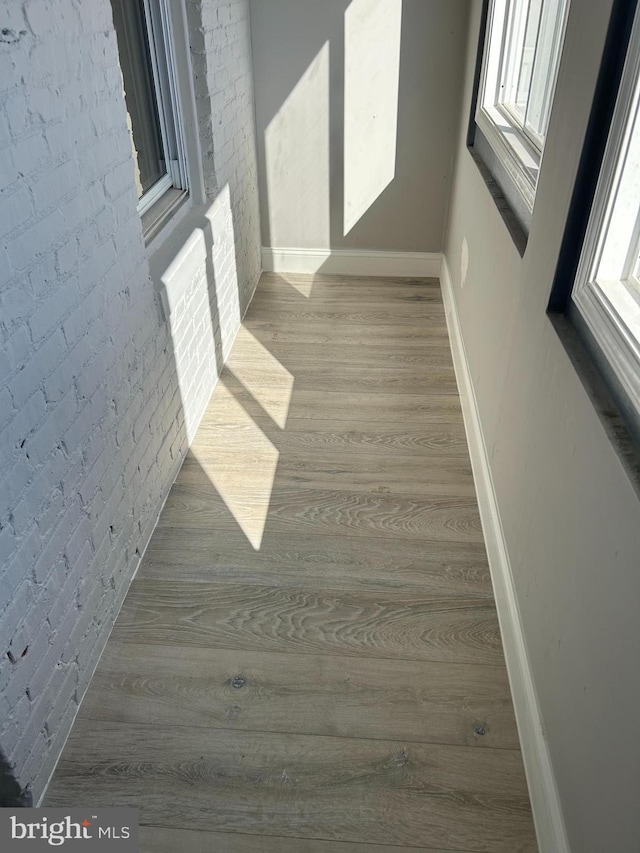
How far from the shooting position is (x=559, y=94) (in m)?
1.63

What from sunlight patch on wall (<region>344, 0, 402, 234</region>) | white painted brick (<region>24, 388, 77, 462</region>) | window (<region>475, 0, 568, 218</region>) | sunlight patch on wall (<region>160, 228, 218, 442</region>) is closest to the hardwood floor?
sunlight patch on wall (<region>160, 228, 218, 442</region>)

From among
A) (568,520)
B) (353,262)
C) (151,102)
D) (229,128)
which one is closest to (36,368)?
(568,520)

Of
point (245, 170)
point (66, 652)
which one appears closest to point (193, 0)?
point (245, 170)

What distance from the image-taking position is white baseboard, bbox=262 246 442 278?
3.96 meters

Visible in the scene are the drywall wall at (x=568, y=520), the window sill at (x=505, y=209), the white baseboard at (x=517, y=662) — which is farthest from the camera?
the window sill at (x=505, y=209)

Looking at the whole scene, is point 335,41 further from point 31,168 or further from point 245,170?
point 31,168

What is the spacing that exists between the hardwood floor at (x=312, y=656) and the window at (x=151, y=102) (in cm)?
91

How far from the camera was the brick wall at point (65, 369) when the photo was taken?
129 centimetres

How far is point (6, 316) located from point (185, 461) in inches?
51.0

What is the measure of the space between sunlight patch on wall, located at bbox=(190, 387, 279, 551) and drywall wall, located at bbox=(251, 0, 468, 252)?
1660 mm

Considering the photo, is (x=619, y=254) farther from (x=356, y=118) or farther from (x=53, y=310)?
(x=356, y=118)

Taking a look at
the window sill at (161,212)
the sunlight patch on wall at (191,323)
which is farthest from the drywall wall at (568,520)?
the window sill at (161,212)

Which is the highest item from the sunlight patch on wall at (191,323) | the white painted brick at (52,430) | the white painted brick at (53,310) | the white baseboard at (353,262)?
the white painted brick at (53,310)

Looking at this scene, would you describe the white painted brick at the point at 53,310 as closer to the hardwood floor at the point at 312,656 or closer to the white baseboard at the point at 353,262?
the hardwood floor at the point at 312,656
